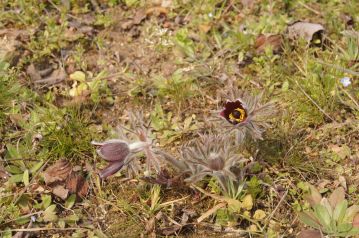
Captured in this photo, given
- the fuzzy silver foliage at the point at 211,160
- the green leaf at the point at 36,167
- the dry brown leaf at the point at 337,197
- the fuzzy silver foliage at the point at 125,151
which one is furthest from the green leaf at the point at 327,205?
the green leaf at the point at 36,167

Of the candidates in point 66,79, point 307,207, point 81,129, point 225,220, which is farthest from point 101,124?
point 307,207

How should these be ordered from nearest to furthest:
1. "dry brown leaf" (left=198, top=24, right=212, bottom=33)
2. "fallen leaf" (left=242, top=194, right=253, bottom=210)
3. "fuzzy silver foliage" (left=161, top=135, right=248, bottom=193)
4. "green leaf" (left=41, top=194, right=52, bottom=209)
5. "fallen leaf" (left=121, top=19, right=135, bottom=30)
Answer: "fuzzy silver foliage" (left=161, top=135, right=248, bottom=193) → "fallen leaf" (left=242, top=194, right=253, bottom=210) → "green leaf" (left=41, top=194, right=52, bottom=209) → "dry brown leaf" (left=198, top=24, right=212, bottom=33) → "fallen leaf" (left=121, top=19, right=135, bottom=30)

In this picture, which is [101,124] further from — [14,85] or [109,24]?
[109,24]

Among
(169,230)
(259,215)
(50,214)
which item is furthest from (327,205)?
(50,214)

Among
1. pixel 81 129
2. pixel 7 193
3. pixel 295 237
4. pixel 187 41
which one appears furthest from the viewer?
pixel 187 41

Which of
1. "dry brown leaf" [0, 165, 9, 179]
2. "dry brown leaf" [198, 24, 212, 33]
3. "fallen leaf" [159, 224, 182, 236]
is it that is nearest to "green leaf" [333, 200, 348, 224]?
"fallen leaf" [159, 224, 182, 236]

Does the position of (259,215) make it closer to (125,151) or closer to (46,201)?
(125,151)

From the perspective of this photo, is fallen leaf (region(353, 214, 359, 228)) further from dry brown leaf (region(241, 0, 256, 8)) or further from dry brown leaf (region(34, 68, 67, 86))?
dry brown leaf (region(34, 68, 67, 86))
